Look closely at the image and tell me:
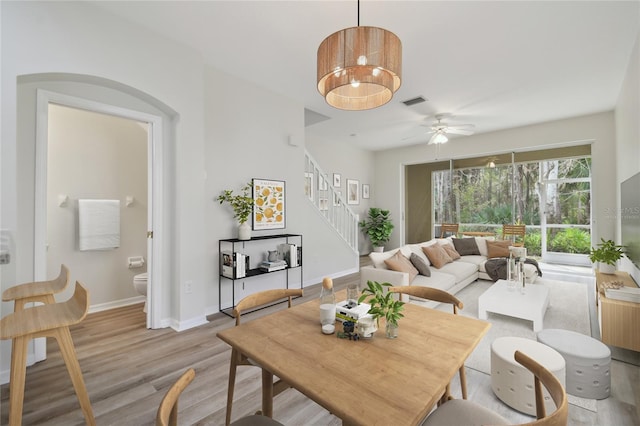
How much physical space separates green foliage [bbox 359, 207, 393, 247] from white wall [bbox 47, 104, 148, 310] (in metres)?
5.45

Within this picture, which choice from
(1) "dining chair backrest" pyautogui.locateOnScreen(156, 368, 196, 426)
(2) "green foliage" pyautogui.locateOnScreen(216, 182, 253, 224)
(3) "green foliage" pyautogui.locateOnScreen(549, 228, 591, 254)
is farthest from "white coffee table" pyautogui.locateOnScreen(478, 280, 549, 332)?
(3) "green foliage" pyautogui.locateOnScreen(549, 228, 591, 254)

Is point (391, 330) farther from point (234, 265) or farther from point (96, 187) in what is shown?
point (96, 187)

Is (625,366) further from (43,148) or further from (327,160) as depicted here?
(327,160)

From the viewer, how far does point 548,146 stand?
19.3ft

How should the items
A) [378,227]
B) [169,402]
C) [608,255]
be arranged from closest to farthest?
[169,402] < [608,255] < [378,227]

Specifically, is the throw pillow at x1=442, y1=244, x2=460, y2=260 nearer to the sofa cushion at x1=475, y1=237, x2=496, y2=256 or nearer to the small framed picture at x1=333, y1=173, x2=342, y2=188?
the sofa cushion at x1=475, y1=237, x2=496, y2=256

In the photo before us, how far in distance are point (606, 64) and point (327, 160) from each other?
16.3 feet

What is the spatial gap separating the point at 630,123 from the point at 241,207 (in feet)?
16.1

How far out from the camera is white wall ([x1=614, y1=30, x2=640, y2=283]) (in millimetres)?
3096

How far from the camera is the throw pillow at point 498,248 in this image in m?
5.32

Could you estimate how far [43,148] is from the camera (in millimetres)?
2463

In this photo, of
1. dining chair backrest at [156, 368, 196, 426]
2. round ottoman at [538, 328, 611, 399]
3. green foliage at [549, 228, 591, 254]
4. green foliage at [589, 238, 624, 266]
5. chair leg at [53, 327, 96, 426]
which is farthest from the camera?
green foliage at [549, 228, 591, 254]

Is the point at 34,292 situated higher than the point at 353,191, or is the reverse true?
the point at 353,191

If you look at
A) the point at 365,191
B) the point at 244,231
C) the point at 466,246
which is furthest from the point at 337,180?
the point at 244,231
